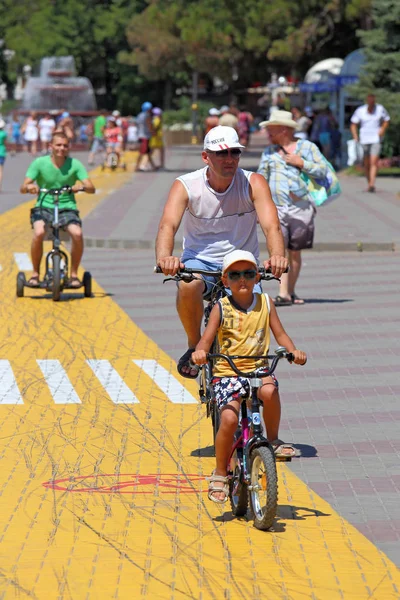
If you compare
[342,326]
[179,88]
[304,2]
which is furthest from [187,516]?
[179,88]

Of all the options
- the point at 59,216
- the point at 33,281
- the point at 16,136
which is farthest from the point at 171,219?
the point at 16,136

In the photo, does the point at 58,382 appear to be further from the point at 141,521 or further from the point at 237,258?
the point at 237,258

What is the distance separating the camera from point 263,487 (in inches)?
232

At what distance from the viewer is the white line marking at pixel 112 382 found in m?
9.04

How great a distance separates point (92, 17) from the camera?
314 ft

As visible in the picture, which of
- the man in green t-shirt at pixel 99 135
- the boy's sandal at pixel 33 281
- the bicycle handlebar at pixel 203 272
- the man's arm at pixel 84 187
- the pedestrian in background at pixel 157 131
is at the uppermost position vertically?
the bicycle handlebar at pixel 203 272

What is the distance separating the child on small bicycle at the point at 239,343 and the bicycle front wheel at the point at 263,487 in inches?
9.0

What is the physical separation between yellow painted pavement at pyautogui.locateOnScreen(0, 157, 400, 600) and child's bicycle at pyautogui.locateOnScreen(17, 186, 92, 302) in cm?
389

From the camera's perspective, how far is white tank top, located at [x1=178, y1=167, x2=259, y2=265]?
278 inches

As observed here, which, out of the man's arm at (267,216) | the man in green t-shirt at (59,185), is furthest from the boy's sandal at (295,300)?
the man's arm at (267,216)

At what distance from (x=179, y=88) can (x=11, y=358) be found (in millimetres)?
83906

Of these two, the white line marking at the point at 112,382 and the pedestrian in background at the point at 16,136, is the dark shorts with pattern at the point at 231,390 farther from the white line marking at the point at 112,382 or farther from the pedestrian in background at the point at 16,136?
the pedestrian in background at the point at 16,136

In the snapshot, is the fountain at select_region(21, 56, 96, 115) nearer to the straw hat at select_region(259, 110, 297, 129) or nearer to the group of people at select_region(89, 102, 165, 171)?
the group of people at select_region(89, 102, 165, 171)

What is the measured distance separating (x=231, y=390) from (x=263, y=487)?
0.50 metres
